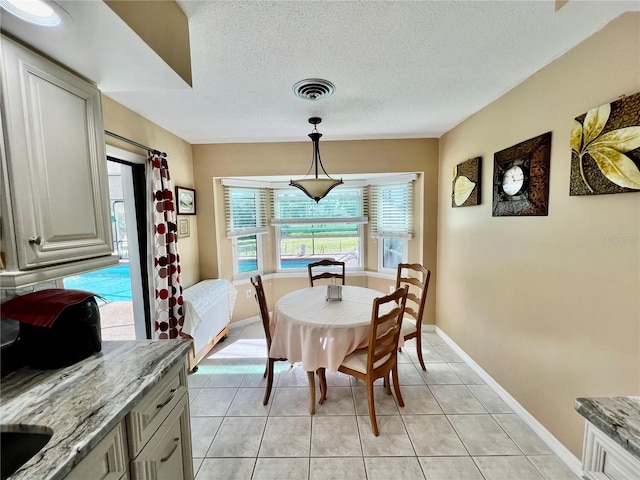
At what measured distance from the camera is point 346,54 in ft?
4.87

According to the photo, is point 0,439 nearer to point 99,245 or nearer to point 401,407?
point 99,245

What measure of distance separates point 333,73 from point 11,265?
71.3 inches

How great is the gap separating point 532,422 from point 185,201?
11.9ft

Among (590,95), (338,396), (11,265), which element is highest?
(590,95)

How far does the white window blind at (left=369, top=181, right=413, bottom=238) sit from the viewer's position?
11.2 feet

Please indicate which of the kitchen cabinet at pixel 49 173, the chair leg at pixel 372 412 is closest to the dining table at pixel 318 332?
the chair leg at pixel 372 412

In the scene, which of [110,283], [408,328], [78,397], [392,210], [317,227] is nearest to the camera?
[78,397]

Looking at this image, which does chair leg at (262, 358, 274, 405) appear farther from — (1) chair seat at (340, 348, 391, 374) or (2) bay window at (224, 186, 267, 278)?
(2) bay window at (224, 186, 267, 278)

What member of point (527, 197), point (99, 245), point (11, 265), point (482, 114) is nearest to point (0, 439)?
point (11, 265)

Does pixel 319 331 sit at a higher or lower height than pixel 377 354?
higher

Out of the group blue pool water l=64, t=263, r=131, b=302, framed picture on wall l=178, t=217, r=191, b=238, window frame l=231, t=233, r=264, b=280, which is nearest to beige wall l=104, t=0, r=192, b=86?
framed picture on wall l=178, t=217, r=191, b=238

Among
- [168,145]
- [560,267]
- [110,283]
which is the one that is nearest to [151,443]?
[560,267]

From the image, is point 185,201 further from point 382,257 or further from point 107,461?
point 382,257

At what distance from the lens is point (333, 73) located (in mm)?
1684
